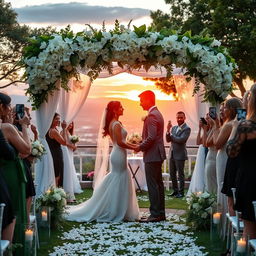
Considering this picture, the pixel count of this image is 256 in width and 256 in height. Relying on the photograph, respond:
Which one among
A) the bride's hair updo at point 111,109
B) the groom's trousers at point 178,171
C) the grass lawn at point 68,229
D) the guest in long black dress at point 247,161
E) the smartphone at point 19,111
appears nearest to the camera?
the guest in long black dress at point 247,161

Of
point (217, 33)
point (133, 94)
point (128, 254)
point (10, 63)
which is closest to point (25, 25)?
point (10, 63)

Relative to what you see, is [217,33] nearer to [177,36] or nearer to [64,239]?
[177,36]

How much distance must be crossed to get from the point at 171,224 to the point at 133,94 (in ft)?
16.2

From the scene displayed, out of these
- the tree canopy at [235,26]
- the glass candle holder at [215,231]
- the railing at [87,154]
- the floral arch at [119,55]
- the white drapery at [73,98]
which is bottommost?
the glass candle holder at [215,231]

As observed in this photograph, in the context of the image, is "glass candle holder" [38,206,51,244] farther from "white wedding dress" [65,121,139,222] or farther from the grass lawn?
"white wedding dress" [65,121,139,222]

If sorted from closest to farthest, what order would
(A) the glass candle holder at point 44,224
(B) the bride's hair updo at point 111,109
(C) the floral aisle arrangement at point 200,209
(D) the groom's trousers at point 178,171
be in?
1. (A) the glass candle holder at point 44,224
2. (C) the floral aisle arrangement at point 200,209
3. (B) the bride's hair updo at point 111,109
4. (D) the groom's trousers at point 178,171

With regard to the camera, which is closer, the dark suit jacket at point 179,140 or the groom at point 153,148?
the groom at point 153,148

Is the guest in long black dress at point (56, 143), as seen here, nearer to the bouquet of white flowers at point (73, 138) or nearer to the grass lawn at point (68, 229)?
the grass lawn at point (68, 229)

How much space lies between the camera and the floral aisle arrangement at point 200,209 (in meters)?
8.55

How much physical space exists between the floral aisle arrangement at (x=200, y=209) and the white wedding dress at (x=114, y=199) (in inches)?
50.3

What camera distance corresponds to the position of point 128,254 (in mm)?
7262

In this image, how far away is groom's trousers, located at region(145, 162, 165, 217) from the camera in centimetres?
959

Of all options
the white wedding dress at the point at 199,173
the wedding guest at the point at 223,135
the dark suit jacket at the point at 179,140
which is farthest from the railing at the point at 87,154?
the wedding guest at the point at 223,135

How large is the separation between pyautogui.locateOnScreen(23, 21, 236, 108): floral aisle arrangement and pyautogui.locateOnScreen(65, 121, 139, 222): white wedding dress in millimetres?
1604
